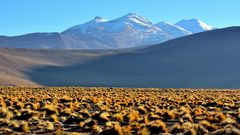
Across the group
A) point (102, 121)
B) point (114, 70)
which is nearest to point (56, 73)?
point (114, 70)

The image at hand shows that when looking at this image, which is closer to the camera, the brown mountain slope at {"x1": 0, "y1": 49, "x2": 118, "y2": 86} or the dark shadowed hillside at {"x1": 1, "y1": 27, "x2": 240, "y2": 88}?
the brown mountain slope at {"x1": 0, "y1": 49, "x2": 118, "y2": 86}

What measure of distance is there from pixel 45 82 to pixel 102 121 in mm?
118034

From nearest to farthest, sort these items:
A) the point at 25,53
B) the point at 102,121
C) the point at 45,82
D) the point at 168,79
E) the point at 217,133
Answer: the point at 217,133
the point at 102,121
the point at 45,82
the point at 168,79
the point at 25,53

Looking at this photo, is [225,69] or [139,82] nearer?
[139,82]

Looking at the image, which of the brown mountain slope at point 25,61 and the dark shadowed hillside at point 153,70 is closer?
the brown mountain slope at point 25,61

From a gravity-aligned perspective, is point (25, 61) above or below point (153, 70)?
above

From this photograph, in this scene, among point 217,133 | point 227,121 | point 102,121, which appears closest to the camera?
point 217,133

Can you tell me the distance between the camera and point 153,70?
163250 mm

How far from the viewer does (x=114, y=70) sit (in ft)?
547

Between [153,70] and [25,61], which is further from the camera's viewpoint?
[153,70]

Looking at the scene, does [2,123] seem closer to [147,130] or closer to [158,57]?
[147,130]

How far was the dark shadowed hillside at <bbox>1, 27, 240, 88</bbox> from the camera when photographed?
138125mm

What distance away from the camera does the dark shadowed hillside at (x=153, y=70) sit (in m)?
138

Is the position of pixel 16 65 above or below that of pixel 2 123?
above
